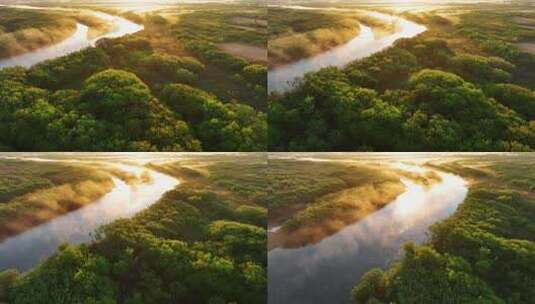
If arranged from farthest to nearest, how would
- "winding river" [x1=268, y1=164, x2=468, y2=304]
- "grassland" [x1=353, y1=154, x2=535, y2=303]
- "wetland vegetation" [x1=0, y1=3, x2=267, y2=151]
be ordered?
"wetland vegetation" [x1=0, y1=3, x2=267, y2=151] < "winding river" [x1=268, y1=164, x2=468, y2=304] < "grassland" [x1=353, y1=154, x2=535, y2=303]

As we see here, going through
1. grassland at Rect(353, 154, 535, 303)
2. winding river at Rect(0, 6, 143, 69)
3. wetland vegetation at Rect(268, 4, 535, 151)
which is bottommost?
grassland at Rect(353, 154, 535, 303)

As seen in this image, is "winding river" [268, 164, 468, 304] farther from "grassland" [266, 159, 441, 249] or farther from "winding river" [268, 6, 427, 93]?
"winding river" [268, 6, 427, 93]

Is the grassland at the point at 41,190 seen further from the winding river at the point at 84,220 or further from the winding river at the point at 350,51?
the winding river at the point at 350,51

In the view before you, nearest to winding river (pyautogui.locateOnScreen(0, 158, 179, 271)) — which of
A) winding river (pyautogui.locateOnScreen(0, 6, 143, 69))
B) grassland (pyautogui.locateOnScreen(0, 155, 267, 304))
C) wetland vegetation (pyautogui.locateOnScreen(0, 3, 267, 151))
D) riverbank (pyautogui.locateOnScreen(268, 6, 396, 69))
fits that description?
grassland (pyautogui.locateOnScreen(0, 155, 267, 304))

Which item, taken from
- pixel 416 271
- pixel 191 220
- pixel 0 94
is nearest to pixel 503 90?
pixel 416 271

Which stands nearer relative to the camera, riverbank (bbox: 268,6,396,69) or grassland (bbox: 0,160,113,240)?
grassland (bbox: 0,160,113,240)

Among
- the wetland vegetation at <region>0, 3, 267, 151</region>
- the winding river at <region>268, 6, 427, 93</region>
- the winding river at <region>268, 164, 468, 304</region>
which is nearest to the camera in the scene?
the winding river at <region>268, 164, 468, 304</region>
